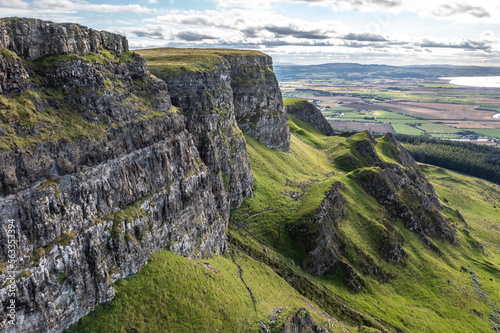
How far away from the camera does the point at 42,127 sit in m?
50.6

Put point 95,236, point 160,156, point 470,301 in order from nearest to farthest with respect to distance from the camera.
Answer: point 95,236, point 160,156, point 470,301

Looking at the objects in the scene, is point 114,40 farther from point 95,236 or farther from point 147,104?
point 95,236

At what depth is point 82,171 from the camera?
53688 millimetres

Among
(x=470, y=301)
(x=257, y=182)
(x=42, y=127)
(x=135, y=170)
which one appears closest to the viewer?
(x=42, y=127)

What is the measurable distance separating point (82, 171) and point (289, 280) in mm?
68414

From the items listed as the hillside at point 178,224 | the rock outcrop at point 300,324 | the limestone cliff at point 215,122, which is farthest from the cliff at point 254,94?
the rock outcrop at point 300,324

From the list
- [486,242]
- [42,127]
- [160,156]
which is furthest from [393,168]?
[42,127]

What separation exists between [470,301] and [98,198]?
4975 inches

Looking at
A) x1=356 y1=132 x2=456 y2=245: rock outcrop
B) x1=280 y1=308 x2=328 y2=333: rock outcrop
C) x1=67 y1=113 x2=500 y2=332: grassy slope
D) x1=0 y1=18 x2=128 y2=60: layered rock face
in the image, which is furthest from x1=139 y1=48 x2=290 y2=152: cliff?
x1=280 y1=308 x2=328 y2=333: rock outcrop

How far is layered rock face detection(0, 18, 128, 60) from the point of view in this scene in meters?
51.3

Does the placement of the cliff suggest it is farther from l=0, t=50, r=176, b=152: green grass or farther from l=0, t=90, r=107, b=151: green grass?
l=0, t=90, r=107, b=151: green grass

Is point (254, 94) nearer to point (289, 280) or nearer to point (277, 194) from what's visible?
point (277, 194)

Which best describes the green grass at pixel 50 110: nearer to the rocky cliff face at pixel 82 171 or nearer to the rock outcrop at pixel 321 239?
the rocky cliff face at pixel 82 171

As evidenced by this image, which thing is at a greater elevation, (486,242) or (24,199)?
(24,199)
